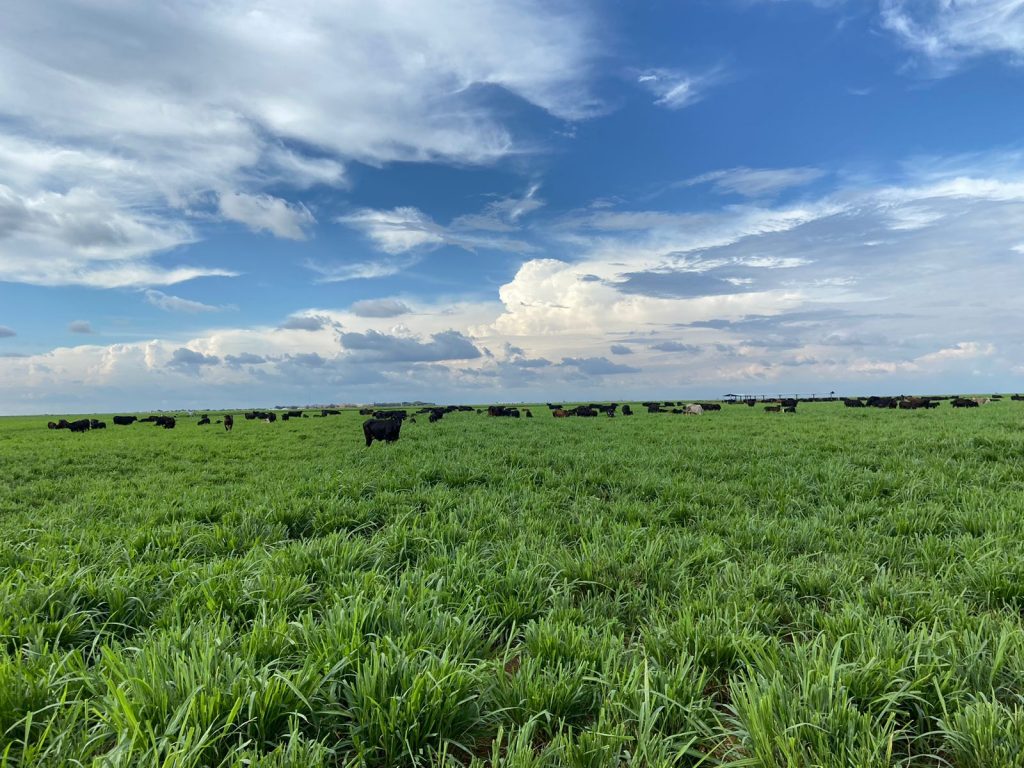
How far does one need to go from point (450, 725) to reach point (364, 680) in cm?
54

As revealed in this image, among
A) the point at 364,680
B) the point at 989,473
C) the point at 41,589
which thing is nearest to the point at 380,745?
the point at 364,680

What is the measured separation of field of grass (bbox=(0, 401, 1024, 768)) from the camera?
2465 millimetres

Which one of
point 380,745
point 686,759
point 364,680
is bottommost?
point 686,759

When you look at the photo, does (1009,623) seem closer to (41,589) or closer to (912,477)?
(912,477)

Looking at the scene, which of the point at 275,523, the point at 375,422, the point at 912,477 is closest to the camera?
the point at 275,523

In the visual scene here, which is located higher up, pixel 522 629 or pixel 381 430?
pixel 381 430

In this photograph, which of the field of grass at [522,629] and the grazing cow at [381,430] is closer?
the field of grass at [522,629]

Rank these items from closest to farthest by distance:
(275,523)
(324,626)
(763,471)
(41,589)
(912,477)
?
(324,626) < (41,589) < (275,523) < (912,477) < (763,471)

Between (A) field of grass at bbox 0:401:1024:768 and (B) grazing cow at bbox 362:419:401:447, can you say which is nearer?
(A) field of grass at bbox 0:401:1024:768

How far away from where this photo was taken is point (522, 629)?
3.92m

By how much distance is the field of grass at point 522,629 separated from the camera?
246 cm

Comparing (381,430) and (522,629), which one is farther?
(381,430)

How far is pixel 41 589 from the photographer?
4.14 meters

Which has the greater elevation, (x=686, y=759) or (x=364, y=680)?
(x=364, y=680)
